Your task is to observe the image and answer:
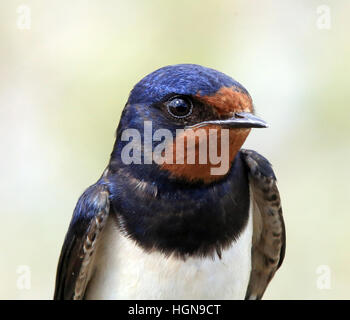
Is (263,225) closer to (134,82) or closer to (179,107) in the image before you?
(179,107)

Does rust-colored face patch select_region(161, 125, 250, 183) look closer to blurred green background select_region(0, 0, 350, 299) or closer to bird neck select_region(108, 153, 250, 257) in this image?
bird neck select_region(108, 153, 250, 257)

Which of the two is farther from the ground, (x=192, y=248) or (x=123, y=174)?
(x=123, y=174)

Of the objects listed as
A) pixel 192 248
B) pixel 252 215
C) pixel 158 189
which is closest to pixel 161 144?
pixel 158 189

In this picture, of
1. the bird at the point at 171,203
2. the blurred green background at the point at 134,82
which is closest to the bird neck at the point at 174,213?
the bird at the point at 171,203

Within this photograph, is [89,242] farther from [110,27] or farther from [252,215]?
[110,27]

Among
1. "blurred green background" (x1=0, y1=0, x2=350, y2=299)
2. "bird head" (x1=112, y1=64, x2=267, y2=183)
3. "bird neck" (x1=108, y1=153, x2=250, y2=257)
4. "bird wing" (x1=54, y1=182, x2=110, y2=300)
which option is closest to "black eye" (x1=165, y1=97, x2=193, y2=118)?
"bird head" (x1=112, y1=64, x2=267, y2=183)
